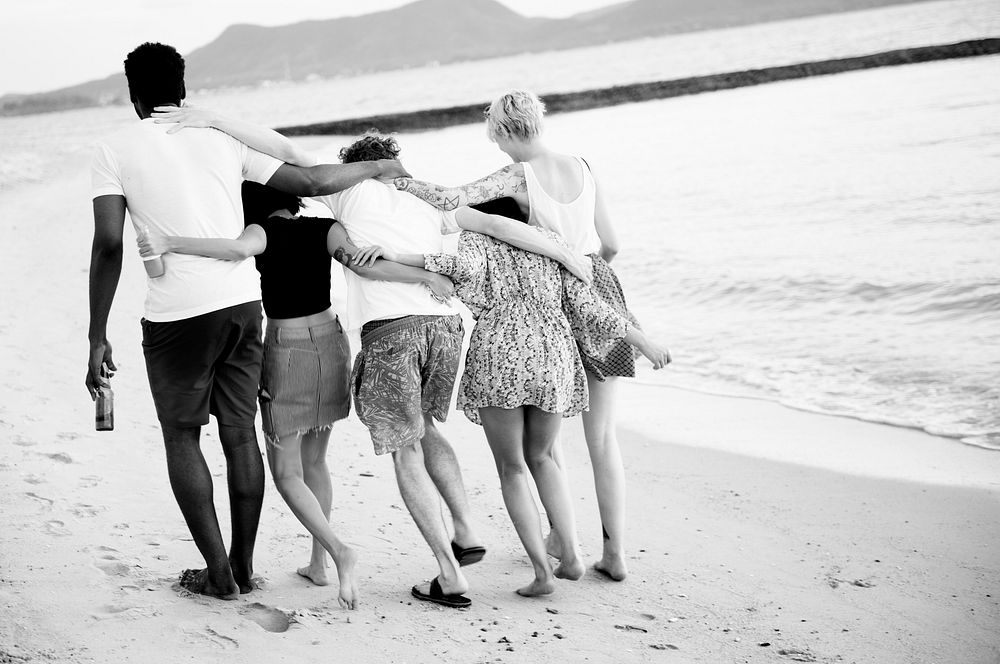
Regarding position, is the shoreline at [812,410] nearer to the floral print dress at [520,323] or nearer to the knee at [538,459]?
the floral print dress at [520,323]

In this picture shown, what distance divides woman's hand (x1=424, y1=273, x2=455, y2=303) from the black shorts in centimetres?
62

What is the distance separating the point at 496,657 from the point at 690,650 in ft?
2.15

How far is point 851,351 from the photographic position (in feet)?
23.8

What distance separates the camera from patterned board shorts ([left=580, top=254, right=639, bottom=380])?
3.64 metres

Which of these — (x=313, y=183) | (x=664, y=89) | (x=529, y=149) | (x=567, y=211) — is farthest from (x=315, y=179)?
(x=664, y=89)

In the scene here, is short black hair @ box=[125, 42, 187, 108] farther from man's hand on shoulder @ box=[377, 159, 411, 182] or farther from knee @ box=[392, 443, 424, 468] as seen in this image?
knee @ box=[392, 443, 424, 468]

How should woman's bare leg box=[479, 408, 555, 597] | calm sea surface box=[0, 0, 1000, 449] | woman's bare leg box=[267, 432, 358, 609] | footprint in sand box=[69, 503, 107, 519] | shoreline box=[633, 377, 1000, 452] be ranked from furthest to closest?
calm sea surface box=[0, 0, 1000, 449]
shoreline box=[633, 377, 1000, 452]
footprint in sand box=[69, 503, 107, 519]
woman's bare leg box=[479, 408, 555, 597]
woman's bare leg box=[267, 432, 358, 609]

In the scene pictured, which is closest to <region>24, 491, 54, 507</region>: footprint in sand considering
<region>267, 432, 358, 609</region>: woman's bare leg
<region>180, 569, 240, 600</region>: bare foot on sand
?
<region>180, 569, 240, 600</region>: bare foot on sand

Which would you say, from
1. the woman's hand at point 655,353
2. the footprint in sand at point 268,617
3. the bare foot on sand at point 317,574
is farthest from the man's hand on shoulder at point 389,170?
the footprint in sand at point 268,617

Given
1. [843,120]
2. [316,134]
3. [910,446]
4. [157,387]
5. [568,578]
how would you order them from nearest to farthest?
1. [157,387]
2. [568,578]
3. [910,446]
4. [843,120]
5. [316,134]

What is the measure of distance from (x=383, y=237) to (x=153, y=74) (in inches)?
37.1

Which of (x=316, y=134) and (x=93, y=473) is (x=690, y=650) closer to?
(x=93, y=473)

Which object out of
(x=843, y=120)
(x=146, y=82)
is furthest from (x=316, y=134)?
(x=146, y=82)

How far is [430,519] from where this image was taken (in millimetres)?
3277
